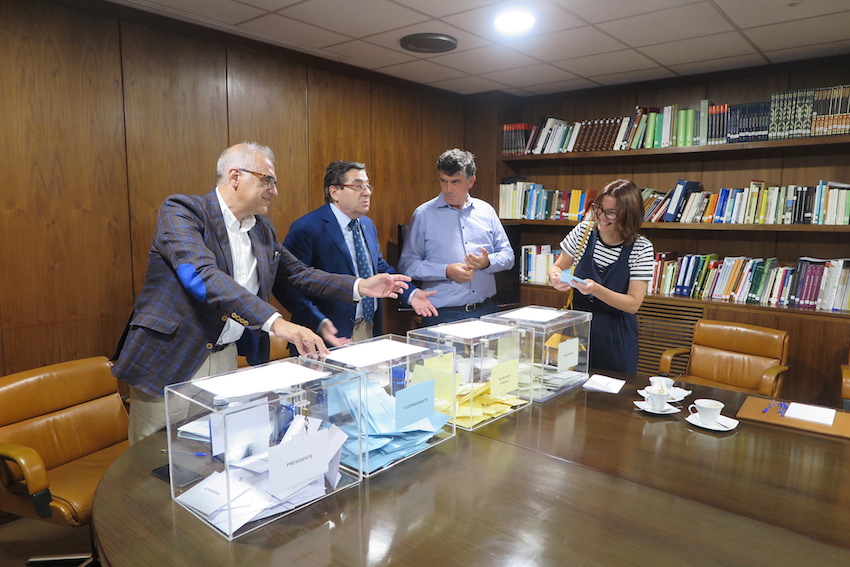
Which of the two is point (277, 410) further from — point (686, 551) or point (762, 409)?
point (762, 409)

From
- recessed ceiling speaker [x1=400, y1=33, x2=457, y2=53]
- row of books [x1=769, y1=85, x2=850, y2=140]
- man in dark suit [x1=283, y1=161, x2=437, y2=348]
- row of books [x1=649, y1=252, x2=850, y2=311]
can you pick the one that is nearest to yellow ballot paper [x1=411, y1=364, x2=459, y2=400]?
man in dark suit [x1=283, y1=161, x2=437, y2=348]

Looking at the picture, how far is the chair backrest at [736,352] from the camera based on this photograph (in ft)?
9.89

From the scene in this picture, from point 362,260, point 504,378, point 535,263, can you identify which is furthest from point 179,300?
point 535,263

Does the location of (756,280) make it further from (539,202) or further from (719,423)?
(719,423)

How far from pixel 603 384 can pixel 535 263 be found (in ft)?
9.83

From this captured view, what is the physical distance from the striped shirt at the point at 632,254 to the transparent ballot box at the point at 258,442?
1650 millimetres

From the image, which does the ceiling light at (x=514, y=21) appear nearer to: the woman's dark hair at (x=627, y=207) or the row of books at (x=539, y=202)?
the woman's dark hair at (x=627, y=207)

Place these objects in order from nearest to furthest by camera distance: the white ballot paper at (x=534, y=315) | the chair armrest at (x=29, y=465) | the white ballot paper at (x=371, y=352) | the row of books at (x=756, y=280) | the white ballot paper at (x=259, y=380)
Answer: the white ballot paper at (x=259, y=380) → the white ballot paper at (x=371, y=352) → the chair armrest at (x=29, y=465) → the white ballot paper at (x=534, y=315) → the row of books at (x=756, y=280)

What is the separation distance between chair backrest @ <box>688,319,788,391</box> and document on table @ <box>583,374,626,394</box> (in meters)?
1.27

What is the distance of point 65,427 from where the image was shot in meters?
2.32

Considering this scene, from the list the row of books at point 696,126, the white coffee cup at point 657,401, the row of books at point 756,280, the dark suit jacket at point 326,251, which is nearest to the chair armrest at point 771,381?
the white coffee cup at point 657,401

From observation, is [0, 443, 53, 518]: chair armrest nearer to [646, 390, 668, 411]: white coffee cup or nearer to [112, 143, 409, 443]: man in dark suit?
[112, 143, 409, 443]: man in dark suit

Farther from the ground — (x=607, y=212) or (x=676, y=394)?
(x=607, y=212)

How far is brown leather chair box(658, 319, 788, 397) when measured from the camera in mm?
3014
